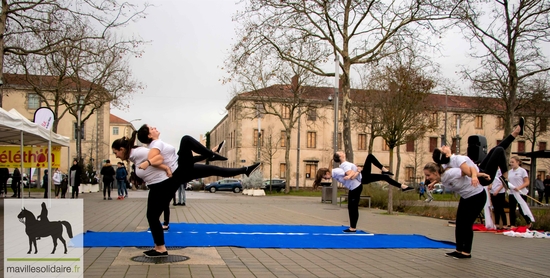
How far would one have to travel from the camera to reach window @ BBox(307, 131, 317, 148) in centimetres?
7194

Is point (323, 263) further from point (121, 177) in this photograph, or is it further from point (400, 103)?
point (121, 177)

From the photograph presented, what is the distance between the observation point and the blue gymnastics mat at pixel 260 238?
8875 mm

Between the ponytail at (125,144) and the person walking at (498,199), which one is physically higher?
the ponytail at (125,144)

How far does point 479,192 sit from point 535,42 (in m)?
22.9

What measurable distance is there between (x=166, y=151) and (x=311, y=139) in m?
65.0

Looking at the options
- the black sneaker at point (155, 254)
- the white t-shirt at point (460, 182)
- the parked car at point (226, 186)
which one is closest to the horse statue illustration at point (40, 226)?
the black sneaker at point (155, 254)

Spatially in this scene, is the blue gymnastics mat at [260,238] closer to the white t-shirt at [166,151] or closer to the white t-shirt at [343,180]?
the white t-shirt at [343,180]

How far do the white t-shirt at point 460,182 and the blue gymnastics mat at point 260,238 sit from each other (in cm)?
175

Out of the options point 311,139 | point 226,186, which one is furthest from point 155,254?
point 311,139

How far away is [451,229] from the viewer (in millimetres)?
13422

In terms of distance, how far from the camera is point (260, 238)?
9922mm

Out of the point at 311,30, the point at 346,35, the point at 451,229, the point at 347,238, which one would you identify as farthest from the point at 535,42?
the point at 347,238

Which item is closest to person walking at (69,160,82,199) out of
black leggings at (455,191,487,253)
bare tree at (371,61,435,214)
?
bare tree at (371,61,435,214)

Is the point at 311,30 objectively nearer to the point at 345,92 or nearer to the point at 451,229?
the point at 345,92
